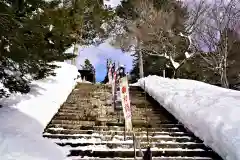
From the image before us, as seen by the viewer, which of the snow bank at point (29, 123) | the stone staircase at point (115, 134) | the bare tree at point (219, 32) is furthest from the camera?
the bare tree at point (219, 32)

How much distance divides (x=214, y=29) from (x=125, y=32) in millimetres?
7664

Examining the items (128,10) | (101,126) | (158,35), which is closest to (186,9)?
(158,35)

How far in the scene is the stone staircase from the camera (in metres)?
5.33

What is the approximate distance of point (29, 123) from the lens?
6043mm

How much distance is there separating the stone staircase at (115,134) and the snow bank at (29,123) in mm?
232

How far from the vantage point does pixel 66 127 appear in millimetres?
6629

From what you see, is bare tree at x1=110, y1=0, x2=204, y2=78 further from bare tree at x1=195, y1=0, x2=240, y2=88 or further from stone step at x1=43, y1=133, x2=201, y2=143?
stone step at x1=43, y1=133, x2=201, y2=143

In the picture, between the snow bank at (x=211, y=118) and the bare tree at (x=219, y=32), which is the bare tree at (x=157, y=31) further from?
the snow bank at (x=211, y=118)

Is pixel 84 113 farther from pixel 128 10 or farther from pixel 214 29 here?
pixel 128 10

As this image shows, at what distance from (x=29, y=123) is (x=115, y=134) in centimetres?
161

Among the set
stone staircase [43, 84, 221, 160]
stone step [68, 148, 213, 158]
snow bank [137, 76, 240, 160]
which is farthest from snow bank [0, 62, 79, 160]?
snow bank [137, 76, 240, 160]

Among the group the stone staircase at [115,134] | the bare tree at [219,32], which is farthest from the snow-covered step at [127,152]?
the bare tree at [219,32]

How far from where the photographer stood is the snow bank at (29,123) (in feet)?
14.9

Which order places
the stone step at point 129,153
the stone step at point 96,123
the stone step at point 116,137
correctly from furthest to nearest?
1. the stone step at point 96,123
2. the stone step at point 116,137
3. the stone step at point 129,153
